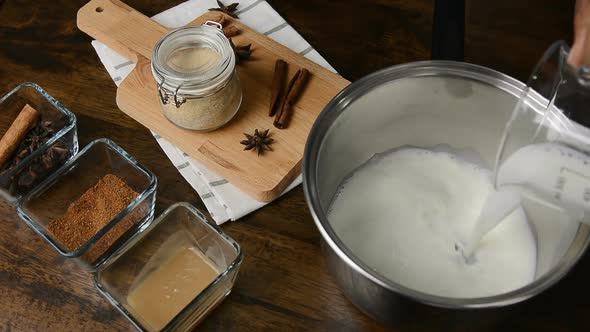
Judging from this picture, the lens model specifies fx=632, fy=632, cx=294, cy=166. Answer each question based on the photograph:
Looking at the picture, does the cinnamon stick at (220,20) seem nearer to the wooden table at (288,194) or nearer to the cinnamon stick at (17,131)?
the wooden table at (288,194)

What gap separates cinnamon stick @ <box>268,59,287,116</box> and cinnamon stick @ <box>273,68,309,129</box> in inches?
0.4

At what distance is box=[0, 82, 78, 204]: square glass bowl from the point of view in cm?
99

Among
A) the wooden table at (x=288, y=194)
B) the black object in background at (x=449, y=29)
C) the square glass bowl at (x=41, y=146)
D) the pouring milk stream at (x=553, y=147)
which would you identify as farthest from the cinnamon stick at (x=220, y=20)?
the pouring milk stream at (x=553, y=147)

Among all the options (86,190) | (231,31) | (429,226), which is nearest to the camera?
(429,226)

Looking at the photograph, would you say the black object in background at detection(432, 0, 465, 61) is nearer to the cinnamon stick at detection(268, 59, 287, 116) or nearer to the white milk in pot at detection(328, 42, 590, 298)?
the white milk in pot at detection(328, 42, 590, 298)

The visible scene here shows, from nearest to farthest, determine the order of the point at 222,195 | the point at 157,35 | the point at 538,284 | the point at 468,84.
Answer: the point at 538,284 → the point at 468,84 → the point at 222,195 → the point at 157,35

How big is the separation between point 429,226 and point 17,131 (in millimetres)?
681

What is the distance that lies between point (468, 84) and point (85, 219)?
23.9 inches

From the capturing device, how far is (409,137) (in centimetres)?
102

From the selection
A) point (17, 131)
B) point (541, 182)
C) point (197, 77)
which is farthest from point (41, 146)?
point (541, 182)

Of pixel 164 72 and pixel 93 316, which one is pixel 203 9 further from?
pixel 93 316

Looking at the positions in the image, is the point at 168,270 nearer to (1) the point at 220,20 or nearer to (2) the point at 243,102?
(2) the point at 243,102

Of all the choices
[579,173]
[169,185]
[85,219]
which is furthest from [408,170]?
[85,219]

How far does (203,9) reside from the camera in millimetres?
1231
